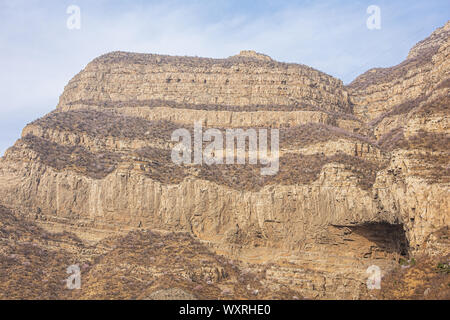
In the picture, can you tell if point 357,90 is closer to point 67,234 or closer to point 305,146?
point 305,146

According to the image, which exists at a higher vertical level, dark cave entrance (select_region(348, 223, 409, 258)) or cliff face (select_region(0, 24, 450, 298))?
cliff face (select_region(0, 24, 450, 298))

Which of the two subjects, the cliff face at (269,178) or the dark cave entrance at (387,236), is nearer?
the cliff face at (269,178)

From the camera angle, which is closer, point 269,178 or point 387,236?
point 387,236

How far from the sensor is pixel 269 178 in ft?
155

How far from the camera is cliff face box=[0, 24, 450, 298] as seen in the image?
4025 centimetres

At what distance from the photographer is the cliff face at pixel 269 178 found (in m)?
40.2

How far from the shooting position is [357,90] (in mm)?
70562

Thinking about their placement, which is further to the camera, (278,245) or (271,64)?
(271,64)

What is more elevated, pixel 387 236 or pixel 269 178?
pixel 269 178

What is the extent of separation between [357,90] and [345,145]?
25.1m

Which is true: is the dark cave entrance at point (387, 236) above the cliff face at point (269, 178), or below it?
below

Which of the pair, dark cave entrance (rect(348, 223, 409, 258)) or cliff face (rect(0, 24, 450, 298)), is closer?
cliff face (rect(0, 24, 450, 298))
